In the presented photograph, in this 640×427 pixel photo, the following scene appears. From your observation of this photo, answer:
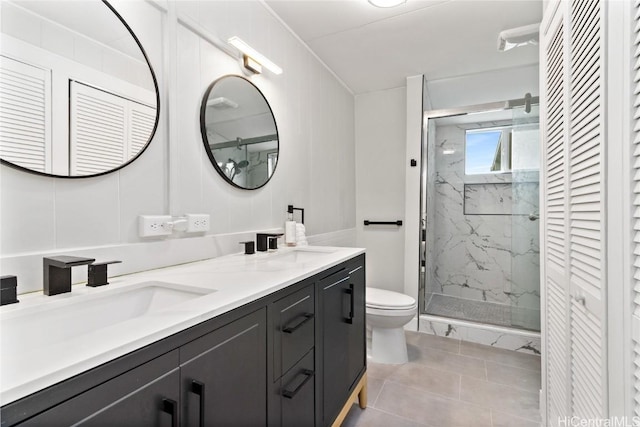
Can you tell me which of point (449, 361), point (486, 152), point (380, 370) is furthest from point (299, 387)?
point (486, 152)

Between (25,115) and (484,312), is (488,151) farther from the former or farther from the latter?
(25,115)

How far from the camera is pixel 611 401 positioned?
2.62 feet

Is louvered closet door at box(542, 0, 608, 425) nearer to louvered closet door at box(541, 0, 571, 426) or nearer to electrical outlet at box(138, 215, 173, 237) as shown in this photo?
louvered closet door at box(541, 0, 571, 426)


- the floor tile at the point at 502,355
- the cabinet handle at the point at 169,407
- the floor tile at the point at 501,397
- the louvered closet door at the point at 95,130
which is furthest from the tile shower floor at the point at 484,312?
the louvered closet door at the point at 95,130

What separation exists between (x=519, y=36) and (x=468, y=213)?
196 centimetres

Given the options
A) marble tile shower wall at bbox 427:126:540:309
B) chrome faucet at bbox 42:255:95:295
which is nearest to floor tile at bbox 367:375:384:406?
marble tile shower wall at bbox 427:126:540:309

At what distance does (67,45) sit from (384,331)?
7.50ft

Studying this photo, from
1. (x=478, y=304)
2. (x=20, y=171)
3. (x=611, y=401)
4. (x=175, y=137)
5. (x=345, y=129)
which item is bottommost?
(x=478, y=304)

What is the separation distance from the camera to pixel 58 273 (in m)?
0.83

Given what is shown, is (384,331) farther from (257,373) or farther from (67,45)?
(67,45)

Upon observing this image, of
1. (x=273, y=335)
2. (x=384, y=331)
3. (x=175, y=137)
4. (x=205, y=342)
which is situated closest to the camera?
(x=205, y=342)

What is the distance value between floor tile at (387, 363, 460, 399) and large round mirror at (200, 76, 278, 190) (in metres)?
1.57

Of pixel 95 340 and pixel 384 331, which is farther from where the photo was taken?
pixel 384 331

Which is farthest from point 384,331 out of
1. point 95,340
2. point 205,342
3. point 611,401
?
point 95,340
